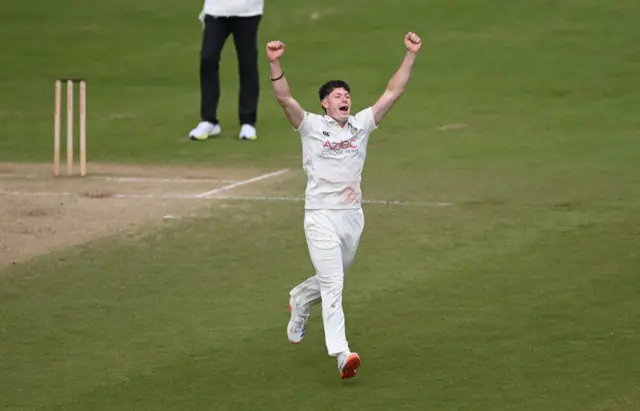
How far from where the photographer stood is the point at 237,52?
1783cm

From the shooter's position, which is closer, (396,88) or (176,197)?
(396,88)

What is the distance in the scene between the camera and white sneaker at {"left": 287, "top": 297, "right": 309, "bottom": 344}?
9.13 meters

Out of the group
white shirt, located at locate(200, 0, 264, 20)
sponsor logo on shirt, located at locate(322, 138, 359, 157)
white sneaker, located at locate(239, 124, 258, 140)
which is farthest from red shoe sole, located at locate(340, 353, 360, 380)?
white sneaker, located at locate(239, 124, 258, 140)

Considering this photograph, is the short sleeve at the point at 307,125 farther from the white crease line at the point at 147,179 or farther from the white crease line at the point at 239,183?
the white crease line at the point at 147,179

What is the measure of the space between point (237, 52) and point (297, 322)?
29.8ft

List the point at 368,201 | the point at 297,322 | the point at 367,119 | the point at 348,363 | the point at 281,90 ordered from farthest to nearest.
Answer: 1. the point at 368,201
2. the point at 297,322
3. the point at 367,119
4. the point at 281,90
5. the point at 348,363

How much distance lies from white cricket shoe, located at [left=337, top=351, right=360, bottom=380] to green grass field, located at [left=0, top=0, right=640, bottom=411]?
0.11 m

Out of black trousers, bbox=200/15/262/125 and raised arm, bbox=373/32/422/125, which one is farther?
black trousers, bbox=200/15/262/125

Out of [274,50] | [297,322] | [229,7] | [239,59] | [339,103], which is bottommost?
[297,322]

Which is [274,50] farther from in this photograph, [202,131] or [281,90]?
[202,131]

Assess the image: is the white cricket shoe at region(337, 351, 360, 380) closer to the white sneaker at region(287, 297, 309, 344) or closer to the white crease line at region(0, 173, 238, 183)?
the white sneaker at region(287, 297, 309, 344)

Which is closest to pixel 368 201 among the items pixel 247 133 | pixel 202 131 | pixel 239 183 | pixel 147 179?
pixel 239 183

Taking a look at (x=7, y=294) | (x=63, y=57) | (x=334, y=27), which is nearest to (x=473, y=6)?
(x=334, y=27)

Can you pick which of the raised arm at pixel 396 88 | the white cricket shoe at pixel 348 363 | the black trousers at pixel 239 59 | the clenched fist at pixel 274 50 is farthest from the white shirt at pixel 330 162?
the black trousers at pixel 239 59
